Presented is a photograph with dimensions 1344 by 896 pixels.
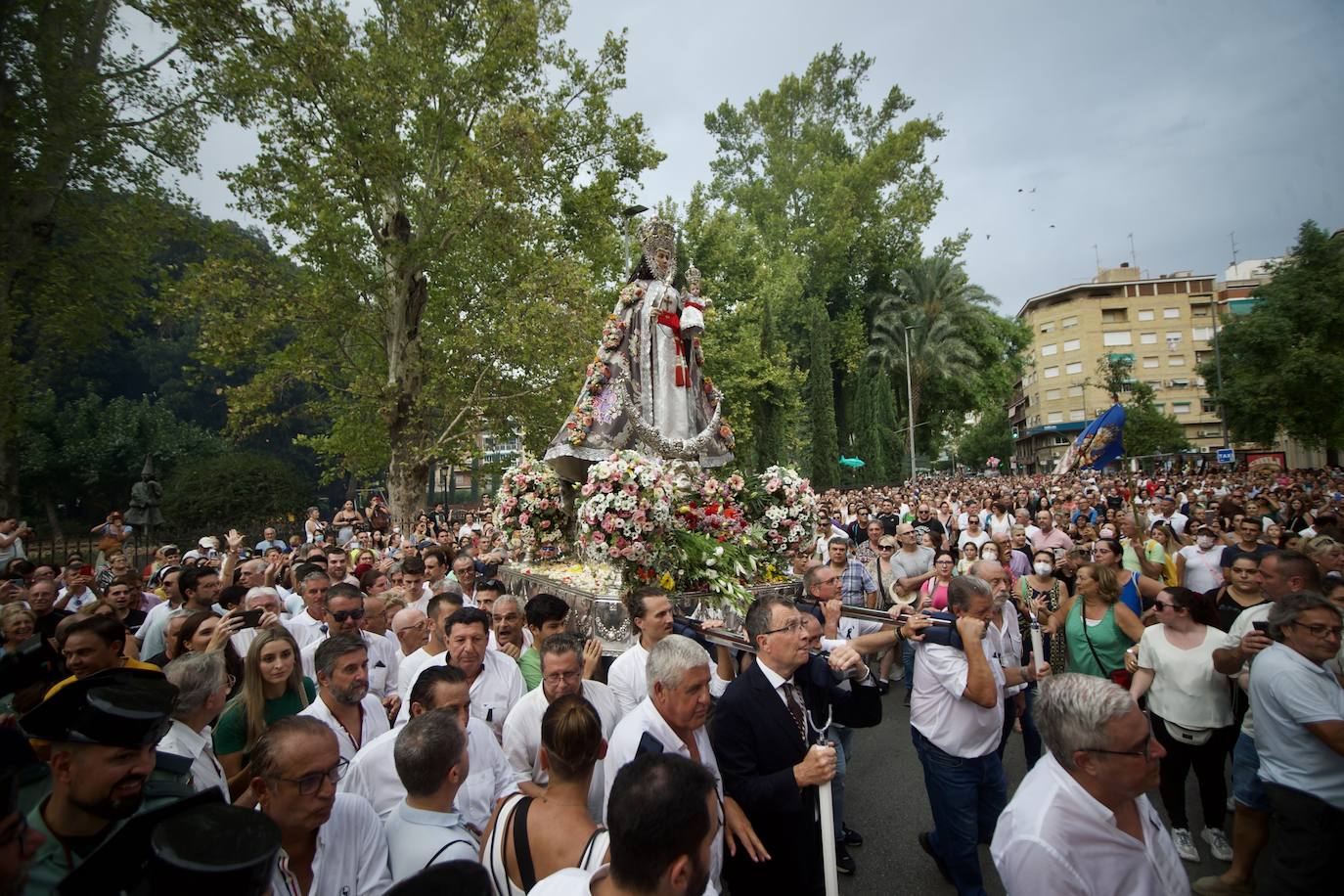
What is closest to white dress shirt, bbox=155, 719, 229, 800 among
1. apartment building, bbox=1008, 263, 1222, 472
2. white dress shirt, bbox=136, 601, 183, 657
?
white dress shirt, bbox=136, 601, 183, 657

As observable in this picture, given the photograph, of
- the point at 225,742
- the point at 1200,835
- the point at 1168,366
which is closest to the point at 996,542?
the point at 1200,835

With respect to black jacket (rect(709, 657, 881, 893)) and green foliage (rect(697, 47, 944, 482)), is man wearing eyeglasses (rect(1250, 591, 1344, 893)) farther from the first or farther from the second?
green foliage (rect(697, 47, 944, 482))

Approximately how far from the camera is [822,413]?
36.0 m

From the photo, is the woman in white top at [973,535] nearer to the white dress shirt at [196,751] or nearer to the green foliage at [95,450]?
the white dress shirt at [196,751]

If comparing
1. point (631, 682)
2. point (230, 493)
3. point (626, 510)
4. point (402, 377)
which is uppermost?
point (402, 377)

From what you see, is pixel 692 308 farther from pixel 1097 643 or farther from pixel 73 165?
pixel 73 165

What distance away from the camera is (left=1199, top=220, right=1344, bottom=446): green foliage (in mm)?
23875

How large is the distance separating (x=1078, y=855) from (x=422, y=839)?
7.41 feet

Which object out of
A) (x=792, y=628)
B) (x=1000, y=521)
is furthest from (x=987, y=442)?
(x=792, y=628)

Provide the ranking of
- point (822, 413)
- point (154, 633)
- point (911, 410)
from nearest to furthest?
1. point (154, 633)
2. point (822, 413)
3. point (911, 410)

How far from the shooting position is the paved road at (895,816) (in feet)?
14.8

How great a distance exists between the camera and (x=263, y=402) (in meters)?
18.5

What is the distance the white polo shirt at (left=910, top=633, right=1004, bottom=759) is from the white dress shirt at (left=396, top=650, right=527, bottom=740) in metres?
2.47

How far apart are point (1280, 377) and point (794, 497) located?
25.1 metres
